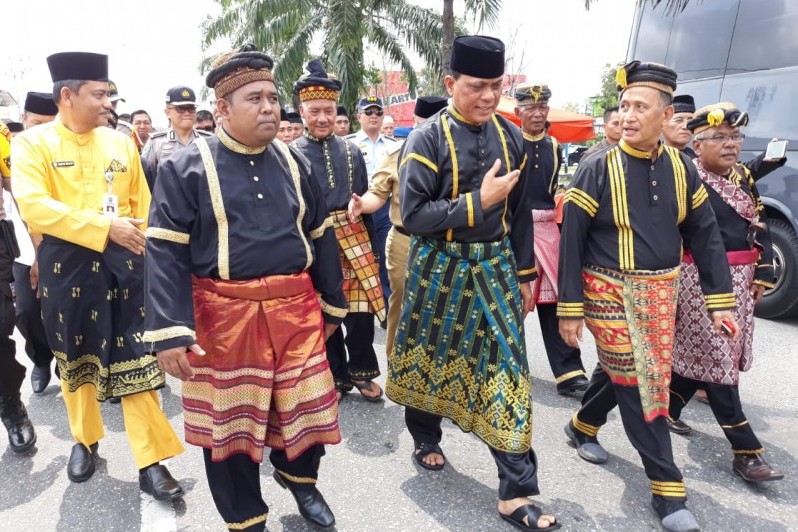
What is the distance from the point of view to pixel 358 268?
4.02m

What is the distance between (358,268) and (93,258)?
161 centimetres

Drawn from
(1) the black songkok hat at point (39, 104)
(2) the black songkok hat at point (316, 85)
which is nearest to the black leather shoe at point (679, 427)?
(2) the black songkok hat at point (316, 85)

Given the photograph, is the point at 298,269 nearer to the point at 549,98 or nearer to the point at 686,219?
the point at 686,219

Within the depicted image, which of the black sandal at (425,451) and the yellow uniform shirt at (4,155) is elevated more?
the yellow uniform shirt at (4,155)

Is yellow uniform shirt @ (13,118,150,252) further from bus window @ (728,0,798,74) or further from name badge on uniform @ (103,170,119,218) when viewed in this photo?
bus window @ (728,0,798,74)

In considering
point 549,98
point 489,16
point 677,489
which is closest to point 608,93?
point 489,16

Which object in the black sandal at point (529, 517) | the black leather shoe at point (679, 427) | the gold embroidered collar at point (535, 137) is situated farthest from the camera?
the gold embroidered collar at point (535, 137)

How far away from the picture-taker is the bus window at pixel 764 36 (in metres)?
5.75

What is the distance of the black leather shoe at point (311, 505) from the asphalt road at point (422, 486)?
8 centimetres

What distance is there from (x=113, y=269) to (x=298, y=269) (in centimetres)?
114

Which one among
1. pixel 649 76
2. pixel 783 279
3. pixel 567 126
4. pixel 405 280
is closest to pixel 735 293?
pixel 649 76

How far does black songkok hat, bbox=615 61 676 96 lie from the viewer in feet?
8.47

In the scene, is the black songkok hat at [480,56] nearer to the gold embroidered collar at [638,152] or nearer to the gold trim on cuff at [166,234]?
the gold embroidered collar at [638,152]

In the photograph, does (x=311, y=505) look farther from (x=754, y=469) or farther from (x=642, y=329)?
(x=754, y=469)
